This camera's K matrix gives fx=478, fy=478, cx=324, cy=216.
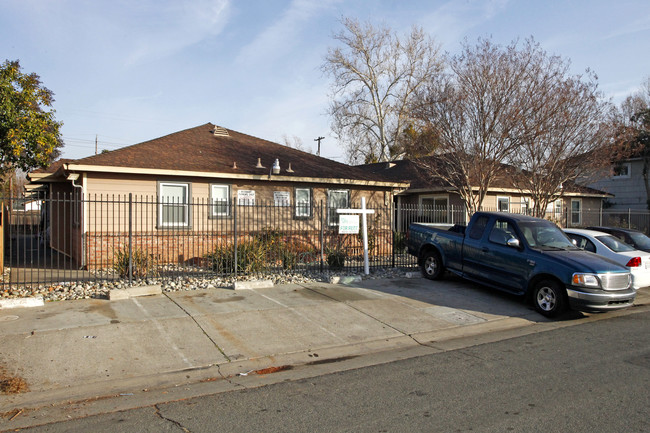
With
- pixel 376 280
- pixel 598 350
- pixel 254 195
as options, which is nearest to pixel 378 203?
pixel 254 195

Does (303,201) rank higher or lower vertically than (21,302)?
higher

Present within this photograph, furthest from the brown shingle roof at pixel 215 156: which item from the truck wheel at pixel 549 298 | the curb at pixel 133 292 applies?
the truck wheel at pixel 549 298

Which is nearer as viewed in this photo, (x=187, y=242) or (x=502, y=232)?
(x=502, y=232)

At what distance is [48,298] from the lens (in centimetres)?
891

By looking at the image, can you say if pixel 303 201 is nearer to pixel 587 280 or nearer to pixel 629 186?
pixel 587 280

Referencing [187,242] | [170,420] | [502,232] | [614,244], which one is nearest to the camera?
[170,420]

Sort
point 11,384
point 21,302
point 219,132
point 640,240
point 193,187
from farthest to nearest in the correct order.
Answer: point 219,132 → point 193,187 → point 640,240 → point 21,302 → point 11,384

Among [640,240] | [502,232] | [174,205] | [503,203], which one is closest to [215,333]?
[502,232]

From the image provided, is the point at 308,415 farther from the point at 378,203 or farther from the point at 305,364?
the point at 378,203

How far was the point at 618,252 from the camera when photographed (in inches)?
430

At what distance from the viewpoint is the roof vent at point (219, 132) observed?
733 inches

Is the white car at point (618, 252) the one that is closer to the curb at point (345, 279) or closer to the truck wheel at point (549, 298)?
the truck wheel at point (549, 298)

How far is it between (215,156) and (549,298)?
36.4ft

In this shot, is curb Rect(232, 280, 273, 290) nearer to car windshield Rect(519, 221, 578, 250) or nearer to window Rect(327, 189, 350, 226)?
car windshield Rect(519, 221, 578, 250)
